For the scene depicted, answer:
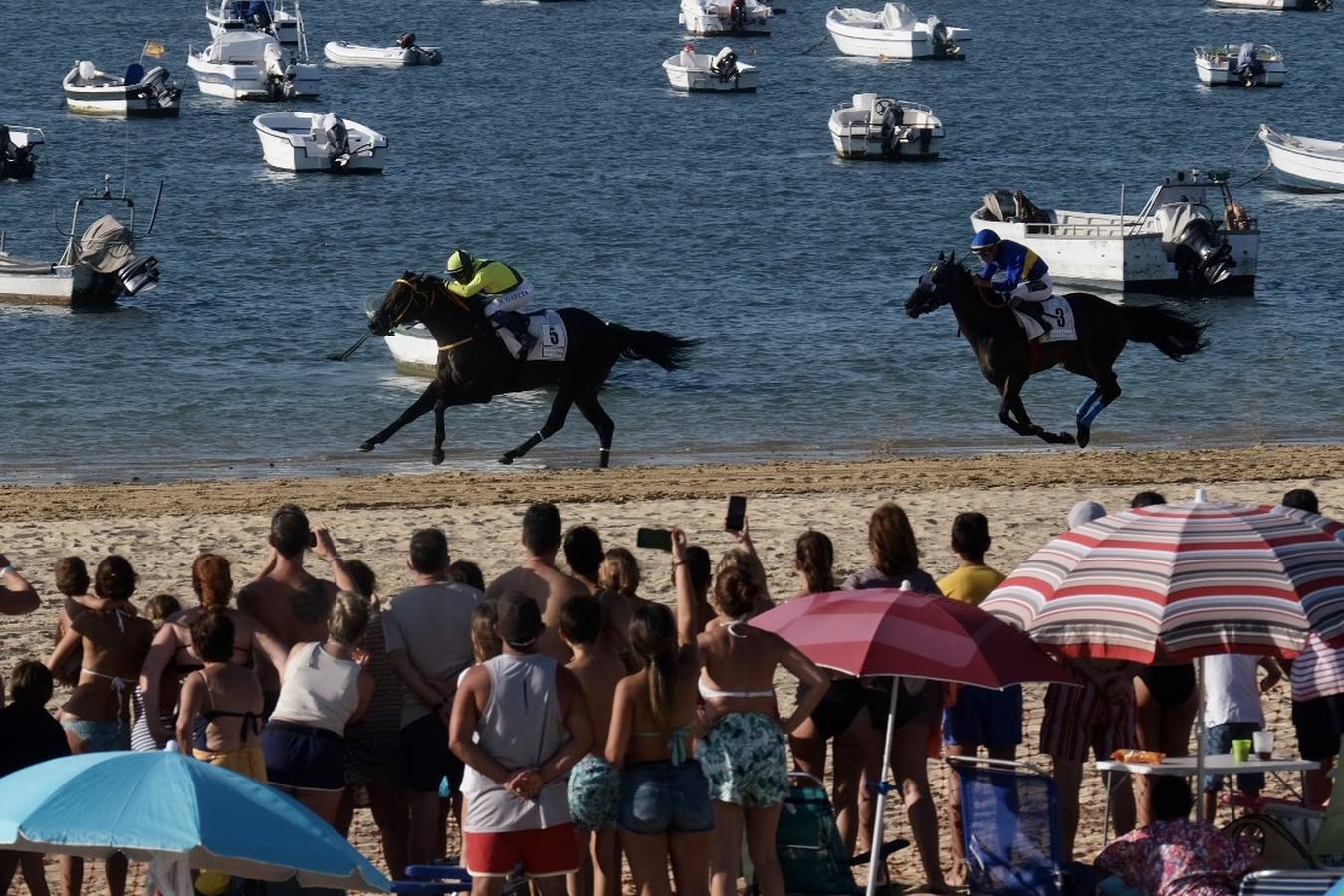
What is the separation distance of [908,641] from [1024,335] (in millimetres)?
11619

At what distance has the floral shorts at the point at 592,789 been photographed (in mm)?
7453

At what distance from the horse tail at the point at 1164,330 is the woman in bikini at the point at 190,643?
1242 cm

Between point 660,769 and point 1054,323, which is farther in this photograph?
point 1054,323

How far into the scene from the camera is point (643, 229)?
50.7 m

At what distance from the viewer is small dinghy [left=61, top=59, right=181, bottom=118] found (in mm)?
71125

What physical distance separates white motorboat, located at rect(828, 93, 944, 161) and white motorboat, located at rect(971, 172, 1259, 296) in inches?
781

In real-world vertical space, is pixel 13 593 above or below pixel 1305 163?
above

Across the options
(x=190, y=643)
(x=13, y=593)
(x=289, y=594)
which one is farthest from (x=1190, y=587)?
(x=13, y=593)

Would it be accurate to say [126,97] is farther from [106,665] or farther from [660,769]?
[660,769]

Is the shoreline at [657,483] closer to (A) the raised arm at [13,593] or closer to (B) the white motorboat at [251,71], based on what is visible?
(A) the raised arm at [13,593]

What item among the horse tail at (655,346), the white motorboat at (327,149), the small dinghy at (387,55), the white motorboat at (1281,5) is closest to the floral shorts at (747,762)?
the horse tail at (655,346)

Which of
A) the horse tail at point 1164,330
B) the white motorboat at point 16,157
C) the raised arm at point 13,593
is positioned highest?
the raised arm at point 13,593

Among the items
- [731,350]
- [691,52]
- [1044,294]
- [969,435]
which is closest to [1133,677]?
[1044,294]

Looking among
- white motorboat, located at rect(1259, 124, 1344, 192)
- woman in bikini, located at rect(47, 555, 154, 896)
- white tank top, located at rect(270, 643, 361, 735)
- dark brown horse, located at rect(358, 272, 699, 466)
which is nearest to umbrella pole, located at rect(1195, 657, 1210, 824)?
white tank top, located at rect(270, 643, 361, 735)
